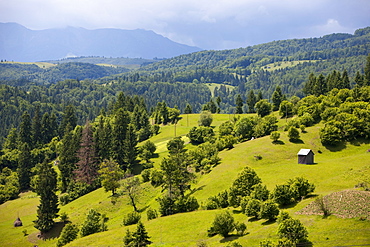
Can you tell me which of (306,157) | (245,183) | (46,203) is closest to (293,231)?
(245,183)

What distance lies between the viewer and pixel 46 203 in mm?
86250

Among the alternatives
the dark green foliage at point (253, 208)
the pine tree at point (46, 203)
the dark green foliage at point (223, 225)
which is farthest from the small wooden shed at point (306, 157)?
the pine tree at point (46, 203)

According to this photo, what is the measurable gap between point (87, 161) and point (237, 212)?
255ft

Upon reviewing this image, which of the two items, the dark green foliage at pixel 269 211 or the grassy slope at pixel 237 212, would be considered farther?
the dark green foliage at pixel 269 211

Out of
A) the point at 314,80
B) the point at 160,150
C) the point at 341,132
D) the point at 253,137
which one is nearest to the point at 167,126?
the point at 160,150

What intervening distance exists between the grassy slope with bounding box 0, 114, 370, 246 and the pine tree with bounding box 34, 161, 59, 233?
4.04 meters

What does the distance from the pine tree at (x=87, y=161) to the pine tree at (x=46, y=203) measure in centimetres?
2589

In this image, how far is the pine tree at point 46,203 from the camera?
84.3 meters

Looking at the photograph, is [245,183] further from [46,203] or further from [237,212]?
[46,203]

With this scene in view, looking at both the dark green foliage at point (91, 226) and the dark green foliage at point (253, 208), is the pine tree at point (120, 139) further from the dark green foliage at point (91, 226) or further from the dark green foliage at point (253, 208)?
the dark green foliage at point (253, 208)

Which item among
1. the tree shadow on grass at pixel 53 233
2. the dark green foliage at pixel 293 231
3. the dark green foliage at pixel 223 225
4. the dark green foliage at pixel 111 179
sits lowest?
the tree shadow on grass at pixel 53 233

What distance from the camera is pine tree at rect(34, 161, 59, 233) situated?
277 ft

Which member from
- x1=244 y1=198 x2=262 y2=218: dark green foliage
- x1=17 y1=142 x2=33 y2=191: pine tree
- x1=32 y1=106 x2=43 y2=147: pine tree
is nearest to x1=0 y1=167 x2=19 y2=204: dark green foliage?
x1=17 y1=142 x2=33 y2=191: pine tree

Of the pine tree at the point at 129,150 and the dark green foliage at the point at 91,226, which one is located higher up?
the pine tree at the point at 129,150
